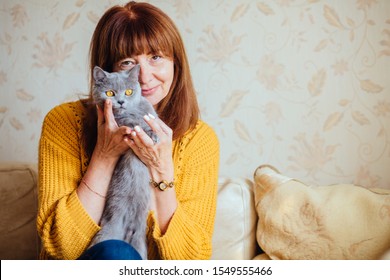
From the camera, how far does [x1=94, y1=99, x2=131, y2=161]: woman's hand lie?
846mm

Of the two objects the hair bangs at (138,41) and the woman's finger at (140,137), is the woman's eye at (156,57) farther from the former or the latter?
the woman's finger at (140,137)

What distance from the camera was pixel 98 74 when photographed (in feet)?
2.77

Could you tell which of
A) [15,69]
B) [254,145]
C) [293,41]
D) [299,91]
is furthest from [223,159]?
[15,69]

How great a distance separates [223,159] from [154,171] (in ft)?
1.67

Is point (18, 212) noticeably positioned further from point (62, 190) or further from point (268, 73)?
point (268, 73)

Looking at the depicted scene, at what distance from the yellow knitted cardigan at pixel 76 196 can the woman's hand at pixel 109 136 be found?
8 cm

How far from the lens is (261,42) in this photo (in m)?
1.31

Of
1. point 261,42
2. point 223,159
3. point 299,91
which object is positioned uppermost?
point 261,42

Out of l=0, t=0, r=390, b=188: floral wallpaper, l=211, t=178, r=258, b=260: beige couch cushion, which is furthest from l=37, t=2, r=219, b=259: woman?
l=0, t=0, r=390, b=188: floral wallpaper

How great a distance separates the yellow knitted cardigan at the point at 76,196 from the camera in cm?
88

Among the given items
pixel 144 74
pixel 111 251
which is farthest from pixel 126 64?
pixel 111 251

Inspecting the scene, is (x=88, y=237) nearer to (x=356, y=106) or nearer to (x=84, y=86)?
(x=84, y=86)

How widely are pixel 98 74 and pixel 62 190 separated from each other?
10.1 inches

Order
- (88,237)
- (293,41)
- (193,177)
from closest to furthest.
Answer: (88,237) → (193,177) → (293,41)
